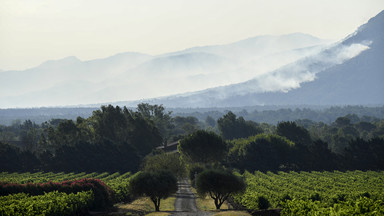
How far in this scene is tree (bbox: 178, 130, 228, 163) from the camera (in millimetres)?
137625

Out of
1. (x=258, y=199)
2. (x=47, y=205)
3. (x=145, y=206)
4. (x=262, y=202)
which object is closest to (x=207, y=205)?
(x=145, y=206)

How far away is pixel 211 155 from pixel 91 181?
6418 cm

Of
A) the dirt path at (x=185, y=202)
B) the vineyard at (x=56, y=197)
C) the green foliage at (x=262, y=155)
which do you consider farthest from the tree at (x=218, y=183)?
the green foliage at (x=262, y=155)

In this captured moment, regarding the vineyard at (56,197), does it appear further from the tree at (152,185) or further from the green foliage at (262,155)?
the green foliage at (262,155)

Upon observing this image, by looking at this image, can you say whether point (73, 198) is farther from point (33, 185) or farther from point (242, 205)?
point (242, 205)

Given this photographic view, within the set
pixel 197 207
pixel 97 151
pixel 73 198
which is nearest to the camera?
pixel 73 198

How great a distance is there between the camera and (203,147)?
137375mm

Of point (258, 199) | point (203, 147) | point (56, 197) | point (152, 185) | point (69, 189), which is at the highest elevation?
point (203, 147)

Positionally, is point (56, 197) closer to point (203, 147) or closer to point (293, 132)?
point (203, 147)

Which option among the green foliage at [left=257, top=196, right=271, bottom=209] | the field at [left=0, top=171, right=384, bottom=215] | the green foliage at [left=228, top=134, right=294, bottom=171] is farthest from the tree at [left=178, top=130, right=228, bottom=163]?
the green foliage at [left=257, top=196, right=271, bottom=209]

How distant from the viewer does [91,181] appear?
77.6 m

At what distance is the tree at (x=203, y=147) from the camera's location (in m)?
138

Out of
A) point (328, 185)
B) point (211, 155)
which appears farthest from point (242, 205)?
point (211, 155)

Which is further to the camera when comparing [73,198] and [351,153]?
[351,153]
